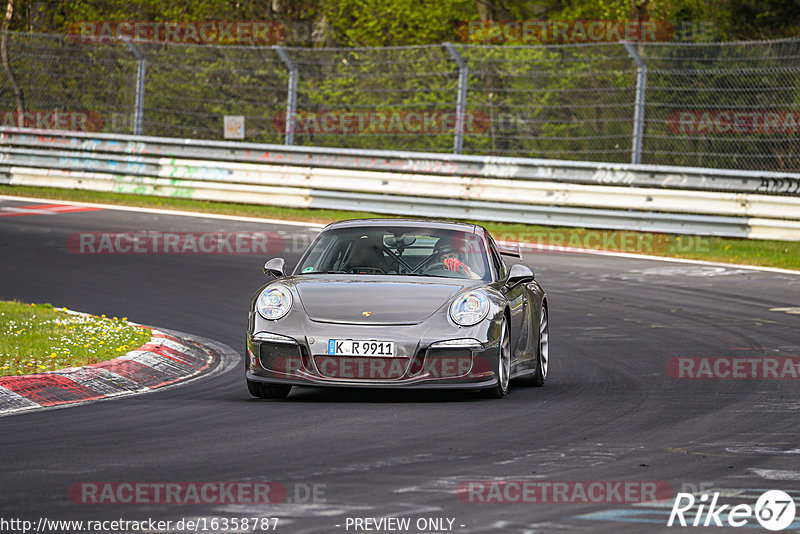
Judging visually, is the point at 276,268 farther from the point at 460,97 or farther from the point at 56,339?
the point at 460,97

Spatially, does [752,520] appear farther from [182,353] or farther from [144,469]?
[182,353]

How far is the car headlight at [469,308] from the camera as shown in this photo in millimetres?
8734

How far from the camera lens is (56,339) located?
10.6 meters

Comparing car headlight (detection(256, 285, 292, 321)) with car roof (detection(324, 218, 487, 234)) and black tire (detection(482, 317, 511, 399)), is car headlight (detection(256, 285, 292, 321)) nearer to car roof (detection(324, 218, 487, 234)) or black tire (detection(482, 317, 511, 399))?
car roof (detection(324, 218, 487, 234))

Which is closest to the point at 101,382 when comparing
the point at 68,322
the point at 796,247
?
the point at 68,322

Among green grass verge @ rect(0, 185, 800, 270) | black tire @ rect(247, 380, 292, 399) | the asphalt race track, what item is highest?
green grass verge @ rect(0, 185, 800, 270)

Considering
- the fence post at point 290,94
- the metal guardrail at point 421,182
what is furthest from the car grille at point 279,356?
the fence post at point 290,94

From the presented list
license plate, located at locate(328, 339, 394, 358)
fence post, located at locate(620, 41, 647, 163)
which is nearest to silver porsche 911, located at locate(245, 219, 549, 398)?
license plate, located at locate(328, 339, 394, 358)

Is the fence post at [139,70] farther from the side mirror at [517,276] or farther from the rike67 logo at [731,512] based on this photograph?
the rike67 logo at [731,512]

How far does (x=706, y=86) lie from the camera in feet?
63.7

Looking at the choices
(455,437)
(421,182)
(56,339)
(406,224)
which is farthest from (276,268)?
(421,182)

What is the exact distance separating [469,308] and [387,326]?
0.58 meters

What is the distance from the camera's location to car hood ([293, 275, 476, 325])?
867 centimetres

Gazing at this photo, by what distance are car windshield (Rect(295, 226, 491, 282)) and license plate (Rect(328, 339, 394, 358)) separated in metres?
1.08
